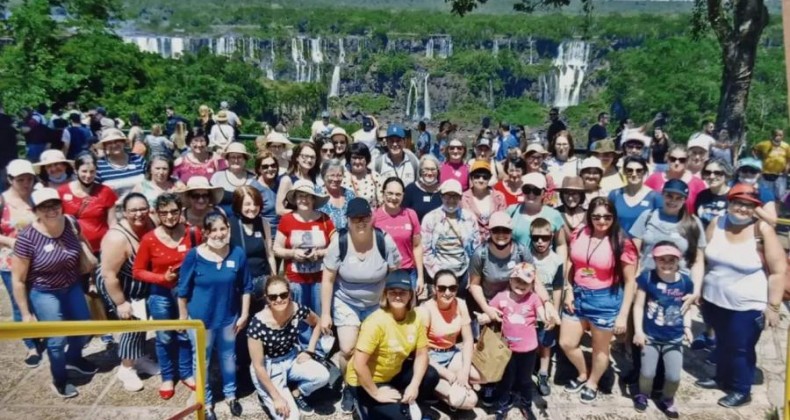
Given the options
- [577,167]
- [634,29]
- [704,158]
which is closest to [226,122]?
[577,167]

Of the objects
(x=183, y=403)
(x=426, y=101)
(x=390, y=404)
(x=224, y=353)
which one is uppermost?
(x=426, y=101)

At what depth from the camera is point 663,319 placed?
450cm

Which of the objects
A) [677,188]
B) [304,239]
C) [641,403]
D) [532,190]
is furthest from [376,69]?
[641,403]

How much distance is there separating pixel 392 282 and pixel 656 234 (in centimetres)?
228

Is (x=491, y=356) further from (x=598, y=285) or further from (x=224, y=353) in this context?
(x=224, y=353)

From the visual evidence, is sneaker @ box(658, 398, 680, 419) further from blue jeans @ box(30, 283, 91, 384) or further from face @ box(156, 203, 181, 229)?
blue jeans @ box(30, 283, 91, 384)

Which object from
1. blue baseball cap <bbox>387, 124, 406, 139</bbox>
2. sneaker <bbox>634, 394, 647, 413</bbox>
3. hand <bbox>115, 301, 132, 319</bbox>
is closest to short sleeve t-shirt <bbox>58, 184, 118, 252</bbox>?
hand <bbox>115, 301, 132, 319</bbox>

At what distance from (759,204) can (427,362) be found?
9.01 feet

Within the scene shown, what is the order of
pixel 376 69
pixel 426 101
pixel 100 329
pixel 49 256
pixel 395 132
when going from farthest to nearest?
1. pixel 376 69
2. pixel 426 101
3. pixel 395 132
4. pixel 49 256
5. pixel 100 329

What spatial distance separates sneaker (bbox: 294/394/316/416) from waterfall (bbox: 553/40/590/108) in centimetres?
11064

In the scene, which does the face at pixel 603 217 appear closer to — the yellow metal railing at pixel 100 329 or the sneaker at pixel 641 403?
the sneaker at pixel 641 403

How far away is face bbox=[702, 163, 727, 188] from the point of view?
538cm

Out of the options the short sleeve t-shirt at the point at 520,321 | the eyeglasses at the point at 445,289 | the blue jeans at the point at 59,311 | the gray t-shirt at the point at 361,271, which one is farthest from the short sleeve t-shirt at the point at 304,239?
the blue jeans at the point at 59,311

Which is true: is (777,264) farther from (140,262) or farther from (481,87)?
(481,87)
